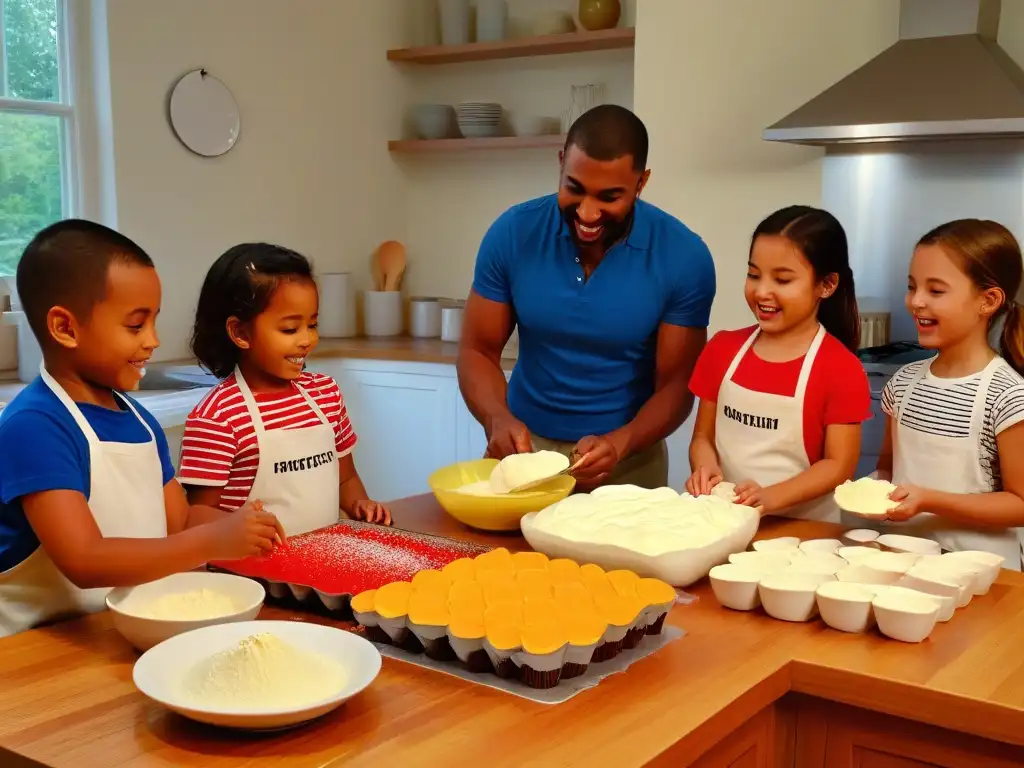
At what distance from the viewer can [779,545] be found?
60.2 inches

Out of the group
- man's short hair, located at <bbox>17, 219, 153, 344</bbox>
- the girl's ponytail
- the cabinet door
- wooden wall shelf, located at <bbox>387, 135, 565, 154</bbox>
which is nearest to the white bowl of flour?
man's short hair, located at <bbox>17, 219, 153, 344</bbox>

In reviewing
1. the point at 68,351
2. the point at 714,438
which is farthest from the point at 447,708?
the point at 714,438

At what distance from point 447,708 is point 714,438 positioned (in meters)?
1.03

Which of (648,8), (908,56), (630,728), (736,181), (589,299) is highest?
(648,8)

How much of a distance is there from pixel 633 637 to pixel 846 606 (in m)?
0.26

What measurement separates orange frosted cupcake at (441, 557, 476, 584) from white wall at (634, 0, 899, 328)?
6.71 feet

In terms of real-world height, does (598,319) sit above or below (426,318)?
above

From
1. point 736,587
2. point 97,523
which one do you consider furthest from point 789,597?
point 97,523

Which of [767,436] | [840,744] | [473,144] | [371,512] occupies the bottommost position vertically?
[840,744]

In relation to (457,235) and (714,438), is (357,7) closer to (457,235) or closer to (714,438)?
(457,235)

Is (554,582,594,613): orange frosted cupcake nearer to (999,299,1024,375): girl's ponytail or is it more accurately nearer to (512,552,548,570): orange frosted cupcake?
(512,552,548,570): orange frosted cupcake

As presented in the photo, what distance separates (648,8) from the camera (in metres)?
3.28

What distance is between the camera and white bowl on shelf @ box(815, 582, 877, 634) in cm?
127

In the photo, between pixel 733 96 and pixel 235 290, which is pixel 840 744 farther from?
pixel 733 96
